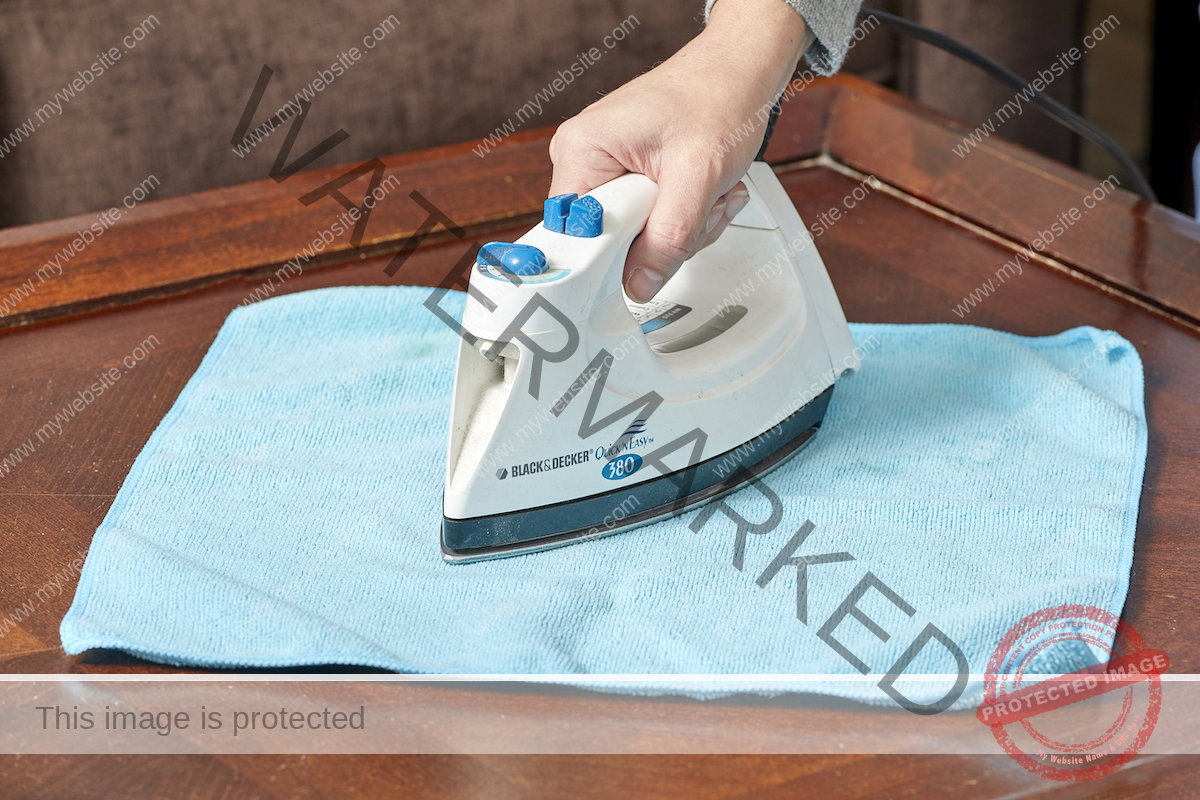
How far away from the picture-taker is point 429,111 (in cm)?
159

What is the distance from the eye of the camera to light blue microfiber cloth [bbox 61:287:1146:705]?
554mm

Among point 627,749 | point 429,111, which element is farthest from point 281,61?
point 627,749

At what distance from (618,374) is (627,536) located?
0.34 ft

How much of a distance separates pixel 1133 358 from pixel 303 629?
2.10ft

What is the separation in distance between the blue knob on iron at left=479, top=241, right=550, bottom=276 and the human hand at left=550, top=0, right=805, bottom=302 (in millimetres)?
80

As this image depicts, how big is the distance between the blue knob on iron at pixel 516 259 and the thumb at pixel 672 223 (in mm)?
77

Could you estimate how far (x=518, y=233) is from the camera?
1.00 m

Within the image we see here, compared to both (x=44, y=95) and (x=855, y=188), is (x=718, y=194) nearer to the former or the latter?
(x=855, y=188)

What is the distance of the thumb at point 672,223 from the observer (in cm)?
64

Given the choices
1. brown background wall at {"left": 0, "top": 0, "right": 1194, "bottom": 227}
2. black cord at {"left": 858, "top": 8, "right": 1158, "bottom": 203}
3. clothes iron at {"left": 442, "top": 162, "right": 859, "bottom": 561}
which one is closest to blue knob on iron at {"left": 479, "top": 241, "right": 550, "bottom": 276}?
clothes iron at {"left": 442, "top": 162, "right": 859, "bottom": 561}

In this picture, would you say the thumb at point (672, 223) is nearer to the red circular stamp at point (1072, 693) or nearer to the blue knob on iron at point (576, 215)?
the blue knob on iron at point (576, 215)

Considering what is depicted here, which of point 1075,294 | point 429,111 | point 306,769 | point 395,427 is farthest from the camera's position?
point 429,111

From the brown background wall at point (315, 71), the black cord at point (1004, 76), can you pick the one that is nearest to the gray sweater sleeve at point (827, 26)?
the black cord at point (1004, 76)

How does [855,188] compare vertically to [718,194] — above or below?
below
